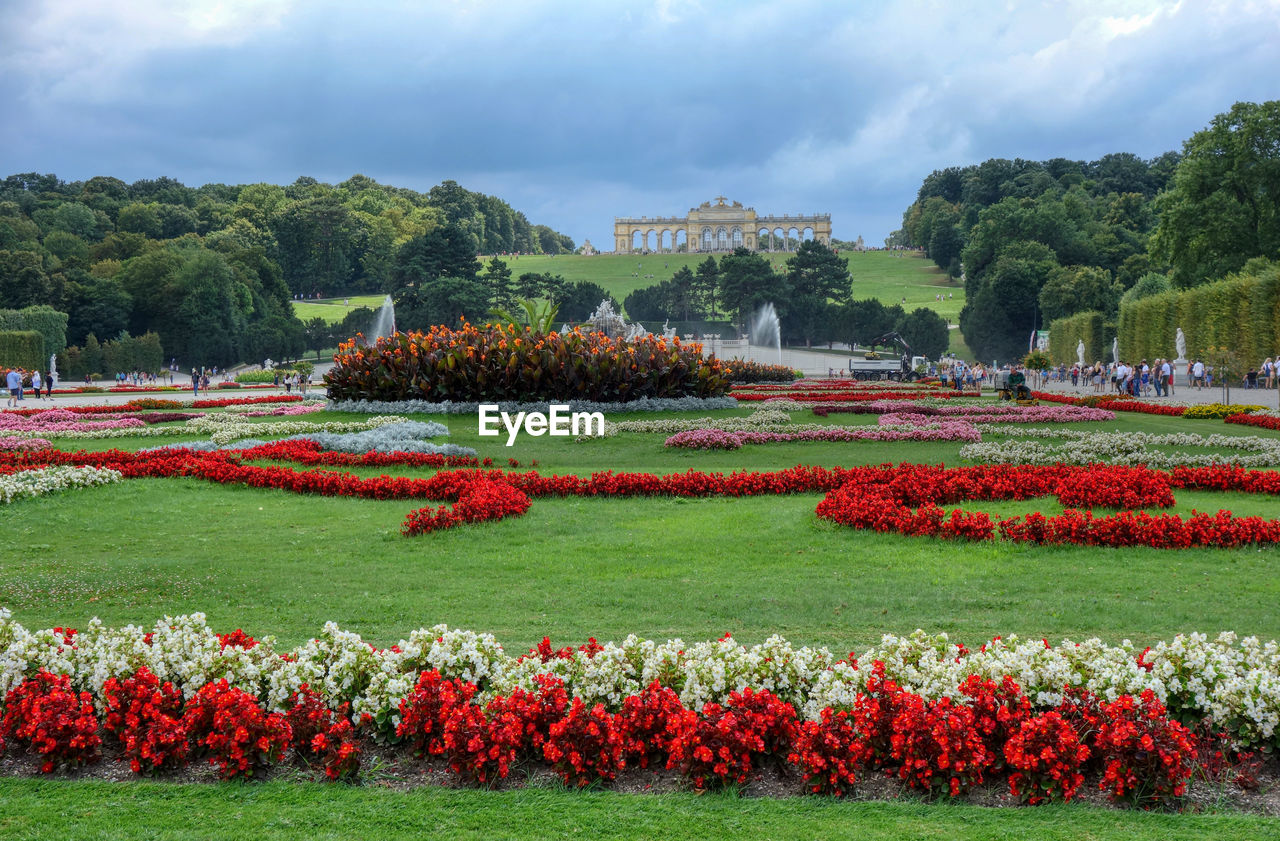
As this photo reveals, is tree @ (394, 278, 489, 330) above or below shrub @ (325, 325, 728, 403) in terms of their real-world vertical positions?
above

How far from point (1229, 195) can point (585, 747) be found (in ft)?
159

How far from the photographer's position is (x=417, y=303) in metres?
71.8

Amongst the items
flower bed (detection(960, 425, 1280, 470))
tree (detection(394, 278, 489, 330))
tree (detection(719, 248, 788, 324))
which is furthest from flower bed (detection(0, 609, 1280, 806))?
tree (detection(719, 248, 788, 324))

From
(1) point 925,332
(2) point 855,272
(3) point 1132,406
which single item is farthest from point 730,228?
(3) point 1132,406

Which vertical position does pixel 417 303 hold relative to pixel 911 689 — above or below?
above

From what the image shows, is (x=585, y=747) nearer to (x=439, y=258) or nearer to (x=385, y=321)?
(x=385, y=321)

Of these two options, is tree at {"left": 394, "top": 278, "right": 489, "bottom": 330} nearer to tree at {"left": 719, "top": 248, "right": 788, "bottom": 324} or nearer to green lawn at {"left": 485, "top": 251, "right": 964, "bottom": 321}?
tree at {"left": 719, "top": 248, "right": 788, "bottom": 324}

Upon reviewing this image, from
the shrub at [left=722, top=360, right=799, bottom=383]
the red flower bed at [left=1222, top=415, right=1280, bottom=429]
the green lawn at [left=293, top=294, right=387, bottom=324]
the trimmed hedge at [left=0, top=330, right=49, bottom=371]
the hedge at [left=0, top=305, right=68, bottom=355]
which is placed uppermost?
the green lawn at [left=293, top=294, right=387, bottom=324]

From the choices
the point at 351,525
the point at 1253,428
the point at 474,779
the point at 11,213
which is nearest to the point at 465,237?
the point at 11,213

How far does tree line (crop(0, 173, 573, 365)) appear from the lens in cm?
6212

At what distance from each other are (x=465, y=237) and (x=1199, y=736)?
74.6 metres

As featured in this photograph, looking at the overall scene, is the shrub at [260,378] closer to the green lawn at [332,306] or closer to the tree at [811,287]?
the green lawn at [332,306]

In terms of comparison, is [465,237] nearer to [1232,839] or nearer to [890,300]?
[890,300]

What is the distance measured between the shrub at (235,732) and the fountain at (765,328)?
7322 cm
